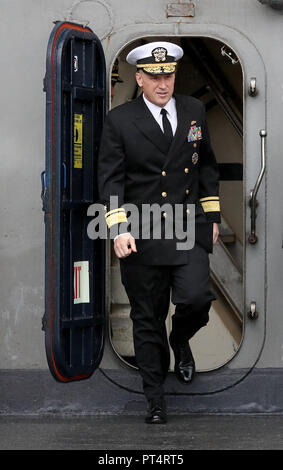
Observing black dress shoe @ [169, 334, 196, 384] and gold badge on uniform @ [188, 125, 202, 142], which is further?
black dress shoe @ [169, 334, 196, 384]

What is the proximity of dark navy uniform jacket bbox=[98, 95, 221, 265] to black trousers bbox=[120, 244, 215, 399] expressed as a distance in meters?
0.05

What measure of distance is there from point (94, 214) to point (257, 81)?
104 cm

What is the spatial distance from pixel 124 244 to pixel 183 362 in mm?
774

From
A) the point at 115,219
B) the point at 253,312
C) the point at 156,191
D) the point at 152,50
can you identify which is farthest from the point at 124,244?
the point at 152,50

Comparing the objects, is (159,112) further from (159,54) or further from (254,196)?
(254,196)

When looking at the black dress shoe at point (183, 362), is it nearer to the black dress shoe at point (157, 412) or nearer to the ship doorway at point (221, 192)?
the black dress shoe at point (157, 412)

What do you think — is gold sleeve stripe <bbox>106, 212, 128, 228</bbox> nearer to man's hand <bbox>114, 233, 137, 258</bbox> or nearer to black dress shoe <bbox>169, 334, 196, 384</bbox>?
man's hand <bbox>114, 233, 137, 258</bbox>

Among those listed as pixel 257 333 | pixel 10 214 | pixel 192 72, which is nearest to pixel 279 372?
pixel 257 333

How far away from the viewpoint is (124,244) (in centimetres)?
539

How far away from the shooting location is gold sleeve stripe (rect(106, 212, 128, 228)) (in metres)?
5.46

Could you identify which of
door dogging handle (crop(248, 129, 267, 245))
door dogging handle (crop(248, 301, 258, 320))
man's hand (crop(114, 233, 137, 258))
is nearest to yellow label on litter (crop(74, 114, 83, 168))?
man's hand (crop(114, 233, 137, 258))

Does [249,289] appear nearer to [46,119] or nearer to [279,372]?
[279,372]

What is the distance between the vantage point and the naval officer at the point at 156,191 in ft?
18.2

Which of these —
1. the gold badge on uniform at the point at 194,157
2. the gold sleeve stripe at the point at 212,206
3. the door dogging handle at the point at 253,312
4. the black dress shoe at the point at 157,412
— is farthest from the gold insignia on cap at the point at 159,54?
the black dress shoe at the point at 157,412
